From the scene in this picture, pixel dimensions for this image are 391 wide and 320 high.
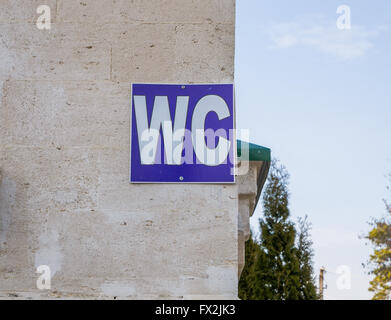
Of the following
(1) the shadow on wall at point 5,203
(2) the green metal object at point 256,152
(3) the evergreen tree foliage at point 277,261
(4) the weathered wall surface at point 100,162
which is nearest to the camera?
(4) the weathered wall surface at point 100,162

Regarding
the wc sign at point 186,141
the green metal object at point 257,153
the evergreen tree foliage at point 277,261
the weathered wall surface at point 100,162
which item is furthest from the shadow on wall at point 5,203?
the evergreen tree foliage at point 277,261

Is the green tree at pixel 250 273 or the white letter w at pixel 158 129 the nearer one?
the white letter w at pixel 158 129

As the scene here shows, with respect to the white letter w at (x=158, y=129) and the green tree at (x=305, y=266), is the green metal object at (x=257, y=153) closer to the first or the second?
the white letter w at (x=158, y=129)

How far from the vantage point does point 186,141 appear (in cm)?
335

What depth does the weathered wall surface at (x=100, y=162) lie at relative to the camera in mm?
3244

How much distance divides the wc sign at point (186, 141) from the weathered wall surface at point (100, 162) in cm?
8

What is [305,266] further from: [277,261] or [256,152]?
[256,152]

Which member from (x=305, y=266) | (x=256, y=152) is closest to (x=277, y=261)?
(x=305, y=266)

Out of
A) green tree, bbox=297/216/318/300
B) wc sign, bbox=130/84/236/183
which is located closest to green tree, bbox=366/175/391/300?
green tree, bbox=297/216/318/300

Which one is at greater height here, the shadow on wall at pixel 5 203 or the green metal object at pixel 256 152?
the green metal object at pixel 256 152

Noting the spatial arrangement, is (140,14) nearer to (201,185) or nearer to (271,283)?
(201,185)

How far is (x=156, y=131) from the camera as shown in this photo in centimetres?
338
